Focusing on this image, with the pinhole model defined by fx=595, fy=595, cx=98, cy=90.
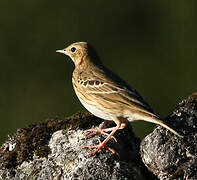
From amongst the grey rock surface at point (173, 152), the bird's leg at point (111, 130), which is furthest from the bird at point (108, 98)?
the grey rock surface at point (173, 152)

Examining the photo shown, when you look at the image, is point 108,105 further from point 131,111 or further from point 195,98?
point 195,98

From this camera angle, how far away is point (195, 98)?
816cm

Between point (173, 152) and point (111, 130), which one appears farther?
point (111, 130)

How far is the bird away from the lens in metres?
8.66

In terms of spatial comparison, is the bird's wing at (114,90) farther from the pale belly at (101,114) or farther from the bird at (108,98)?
the pale belly at (101,114)

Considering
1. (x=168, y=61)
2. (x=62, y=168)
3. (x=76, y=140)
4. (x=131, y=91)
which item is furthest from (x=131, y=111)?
Answer: (x=168, y=61)

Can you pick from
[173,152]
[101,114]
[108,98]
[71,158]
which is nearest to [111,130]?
[101,114]

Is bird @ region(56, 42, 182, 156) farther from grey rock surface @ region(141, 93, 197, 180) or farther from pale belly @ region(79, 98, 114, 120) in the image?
grey rock surface @ region(141, 93, 197, 180)

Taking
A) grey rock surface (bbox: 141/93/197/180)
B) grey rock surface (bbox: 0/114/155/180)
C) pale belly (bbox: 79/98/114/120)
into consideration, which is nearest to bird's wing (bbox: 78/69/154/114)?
pale belly (bbox: 79/98/114/120)

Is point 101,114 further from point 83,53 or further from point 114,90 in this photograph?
point 83,53

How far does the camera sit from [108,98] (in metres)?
9.24

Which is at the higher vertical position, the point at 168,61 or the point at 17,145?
the point at 17,145

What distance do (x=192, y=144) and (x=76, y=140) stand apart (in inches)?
65.6

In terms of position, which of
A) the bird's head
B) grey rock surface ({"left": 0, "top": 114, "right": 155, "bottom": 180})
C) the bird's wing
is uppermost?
the bird's head
